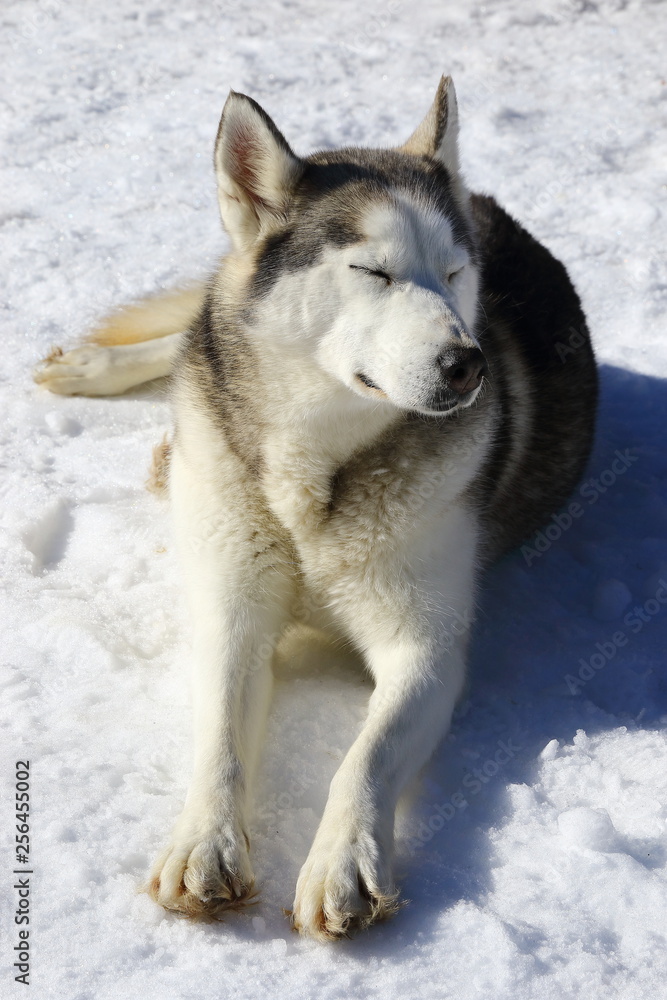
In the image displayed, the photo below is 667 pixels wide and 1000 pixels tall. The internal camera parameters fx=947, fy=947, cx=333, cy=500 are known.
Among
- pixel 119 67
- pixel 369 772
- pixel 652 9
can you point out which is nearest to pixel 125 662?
pixel 369 772

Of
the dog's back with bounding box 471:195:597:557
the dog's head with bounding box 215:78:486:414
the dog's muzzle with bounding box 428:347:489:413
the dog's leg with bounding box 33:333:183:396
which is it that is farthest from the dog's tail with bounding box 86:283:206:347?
the dog's muzzle with bounding box 428:347:489:413

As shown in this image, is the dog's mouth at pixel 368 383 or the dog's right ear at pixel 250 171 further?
the dog's right ear at pixel 250 171

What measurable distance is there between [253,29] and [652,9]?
285 cm

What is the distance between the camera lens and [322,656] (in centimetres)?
289

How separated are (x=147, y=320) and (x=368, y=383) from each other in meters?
1.99

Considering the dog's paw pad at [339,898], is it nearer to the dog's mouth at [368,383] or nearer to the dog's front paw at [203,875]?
the dog's front paw at [203,875]

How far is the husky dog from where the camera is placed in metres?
2.19

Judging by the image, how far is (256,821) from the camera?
7.65ft

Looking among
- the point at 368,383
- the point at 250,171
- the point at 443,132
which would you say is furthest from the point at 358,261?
the point at 443,132

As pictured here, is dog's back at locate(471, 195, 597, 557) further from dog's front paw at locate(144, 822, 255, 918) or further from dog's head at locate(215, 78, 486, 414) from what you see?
dog's front paw at locate(144, 822, 255, 918)

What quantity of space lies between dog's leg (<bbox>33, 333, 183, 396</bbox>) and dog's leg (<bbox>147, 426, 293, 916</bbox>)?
3.78 feet

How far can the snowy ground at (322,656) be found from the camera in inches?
79.9

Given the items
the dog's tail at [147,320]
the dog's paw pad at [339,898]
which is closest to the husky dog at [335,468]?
the dog's paw pad at [339,898]

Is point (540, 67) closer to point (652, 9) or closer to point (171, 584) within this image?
point (652, 9)
